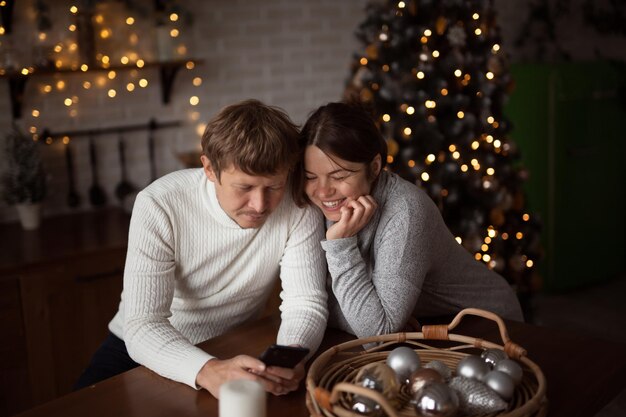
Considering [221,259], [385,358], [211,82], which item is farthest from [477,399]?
[211,82]

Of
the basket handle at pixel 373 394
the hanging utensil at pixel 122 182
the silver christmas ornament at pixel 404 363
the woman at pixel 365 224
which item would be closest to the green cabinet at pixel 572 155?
the hanging utensil at pixel 122 182

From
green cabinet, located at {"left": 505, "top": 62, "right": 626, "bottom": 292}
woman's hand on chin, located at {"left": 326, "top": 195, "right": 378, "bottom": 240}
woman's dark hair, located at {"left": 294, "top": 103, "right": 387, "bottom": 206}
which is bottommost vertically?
green cabinet, located at {"left": 505, "top": 62, "right": 626, "bottom": 292}

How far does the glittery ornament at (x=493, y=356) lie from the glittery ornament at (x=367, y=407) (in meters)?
0.30

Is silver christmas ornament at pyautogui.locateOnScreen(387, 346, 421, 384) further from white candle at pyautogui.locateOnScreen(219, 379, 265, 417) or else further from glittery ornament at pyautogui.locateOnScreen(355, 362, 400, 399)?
white candle at pyautogui.locateOnScreen(219, 379, 265, 417)

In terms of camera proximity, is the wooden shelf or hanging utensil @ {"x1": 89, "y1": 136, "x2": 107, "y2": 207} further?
hanging utensil @ {"x1": 89, "y1": 136, "x2": 107, "y2": 207}

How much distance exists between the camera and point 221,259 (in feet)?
6.45

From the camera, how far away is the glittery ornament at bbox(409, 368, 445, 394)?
4.46 ft

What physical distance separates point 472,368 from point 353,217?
542 mm

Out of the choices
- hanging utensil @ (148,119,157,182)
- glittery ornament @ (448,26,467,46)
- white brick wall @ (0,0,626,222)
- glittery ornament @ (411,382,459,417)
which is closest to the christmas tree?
glittery ornament @ (448,26,467,46)

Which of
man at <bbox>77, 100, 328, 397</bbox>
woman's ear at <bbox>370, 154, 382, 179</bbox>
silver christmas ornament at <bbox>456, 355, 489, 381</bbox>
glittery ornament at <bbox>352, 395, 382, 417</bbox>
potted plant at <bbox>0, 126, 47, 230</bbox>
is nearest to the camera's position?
glittery ornament at <bbox>352, 395, 382, 417</bbox>

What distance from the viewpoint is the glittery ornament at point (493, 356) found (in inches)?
58.5

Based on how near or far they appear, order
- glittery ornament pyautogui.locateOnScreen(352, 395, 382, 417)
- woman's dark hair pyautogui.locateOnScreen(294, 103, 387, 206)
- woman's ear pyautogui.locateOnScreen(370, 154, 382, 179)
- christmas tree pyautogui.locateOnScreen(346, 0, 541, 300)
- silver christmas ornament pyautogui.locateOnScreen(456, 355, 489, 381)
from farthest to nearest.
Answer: christmas tree pyautogui.locateOnScreen(346, 0, 541, 300) → woman's ear pyautogui.locateOnScreen(370, 154, 382, 179) → woman's dark hair pyautogui.locateOnScreen(294, 103, 387, 206) → silver christmas ornament pyautogui.locateOnScreen(456, 355, 489, 381) → glittery ornament pyautogui.locateOnScreen(352, 395, 382, 417)

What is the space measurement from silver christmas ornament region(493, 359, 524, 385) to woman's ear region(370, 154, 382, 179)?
64cm

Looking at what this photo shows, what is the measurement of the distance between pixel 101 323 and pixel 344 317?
137 cm
